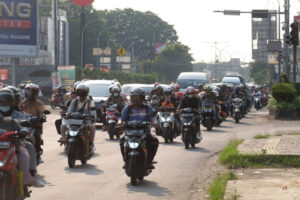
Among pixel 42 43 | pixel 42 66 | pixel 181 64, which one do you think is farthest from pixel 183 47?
pixel 42 66

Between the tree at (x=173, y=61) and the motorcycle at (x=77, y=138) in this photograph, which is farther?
the tree at (x=173, y=61)

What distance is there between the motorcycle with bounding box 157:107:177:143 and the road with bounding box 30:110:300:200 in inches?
17.0

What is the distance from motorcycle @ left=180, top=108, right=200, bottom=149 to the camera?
1753cm

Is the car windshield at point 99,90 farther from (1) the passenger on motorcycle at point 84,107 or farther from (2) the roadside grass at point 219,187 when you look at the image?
(2) the roadside grass at point 219,187

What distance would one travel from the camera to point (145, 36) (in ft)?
475

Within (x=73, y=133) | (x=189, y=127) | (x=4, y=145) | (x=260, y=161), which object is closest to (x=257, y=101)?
(x=189, y=127)

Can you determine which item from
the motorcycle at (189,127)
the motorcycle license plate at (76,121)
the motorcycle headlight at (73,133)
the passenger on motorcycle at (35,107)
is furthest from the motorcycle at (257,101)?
the passenger on motorcycle at (35,107)

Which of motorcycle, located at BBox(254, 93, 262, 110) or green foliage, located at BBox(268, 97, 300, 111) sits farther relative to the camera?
motorcycle, located at BBox(254, 93, 262, 110)

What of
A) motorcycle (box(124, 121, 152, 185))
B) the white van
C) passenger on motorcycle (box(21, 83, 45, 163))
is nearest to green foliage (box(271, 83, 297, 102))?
the white van

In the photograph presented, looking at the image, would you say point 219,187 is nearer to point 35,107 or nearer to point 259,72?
point 35,107

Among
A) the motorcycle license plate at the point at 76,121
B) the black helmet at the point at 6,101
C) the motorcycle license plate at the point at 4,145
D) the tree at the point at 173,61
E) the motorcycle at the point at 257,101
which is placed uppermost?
the tree at the point at 173,61

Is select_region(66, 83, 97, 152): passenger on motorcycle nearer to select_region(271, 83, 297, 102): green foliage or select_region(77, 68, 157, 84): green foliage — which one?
select_region(271, 83, 297, 102): green foliage

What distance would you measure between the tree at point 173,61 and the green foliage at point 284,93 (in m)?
101

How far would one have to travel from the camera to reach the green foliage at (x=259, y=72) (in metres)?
142
